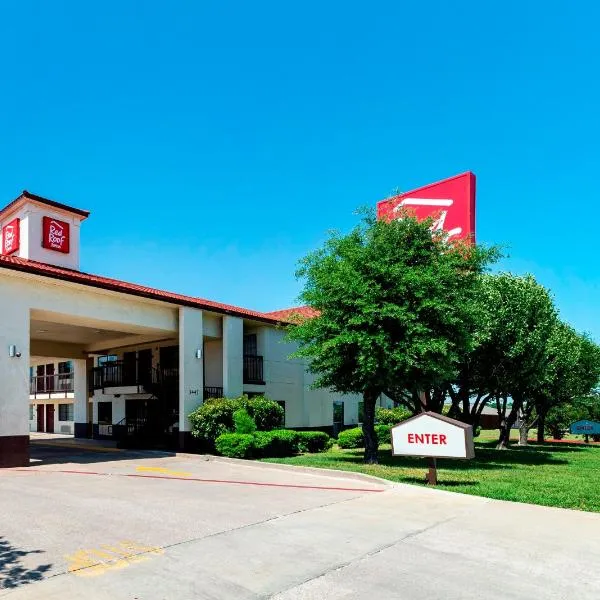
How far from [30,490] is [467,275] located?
13.6 m

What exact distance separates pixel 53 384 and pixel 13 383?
24.8m

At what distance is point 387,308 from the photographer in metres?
16.4

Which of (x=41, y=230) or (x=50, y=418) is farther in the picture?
(x=50, y=418)

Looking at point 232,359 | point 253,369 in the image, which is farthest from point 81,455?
point 253,369

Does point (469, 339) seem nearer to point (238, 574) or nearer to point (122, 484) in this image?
point (122, 484)

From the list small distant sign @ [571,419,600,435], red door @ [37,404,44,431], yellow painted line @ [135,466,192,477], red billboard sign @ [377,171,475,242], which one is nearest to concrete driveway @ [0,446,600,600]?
yellow painted line @ [135,466,192,477]

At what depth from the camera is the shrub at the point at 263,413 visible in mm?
22375

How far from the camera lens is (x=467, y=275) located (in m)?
18.5

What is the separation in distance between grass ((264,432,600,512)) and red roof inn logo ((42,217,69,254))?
497 inches

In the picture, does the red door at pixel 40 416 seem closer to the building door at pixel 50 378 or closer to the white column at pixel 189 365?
the building door at pixel 50 378

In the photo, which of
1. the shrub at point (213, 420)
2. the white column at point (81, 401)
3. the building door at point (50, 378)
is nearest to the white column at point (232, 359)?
the shrub at point (213, 420)

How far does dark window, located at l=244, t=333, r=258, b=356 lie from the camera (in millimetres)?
27672

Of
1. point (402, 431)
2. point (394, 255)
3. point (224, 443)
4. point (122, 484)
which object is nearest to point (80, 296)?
point (224, 443)

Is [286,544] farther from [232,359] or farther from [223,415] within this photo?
[232,359]
